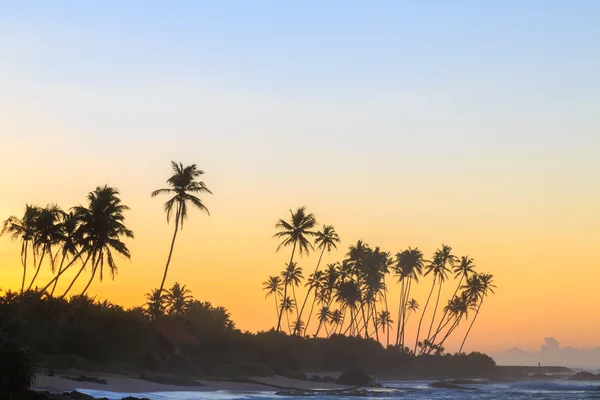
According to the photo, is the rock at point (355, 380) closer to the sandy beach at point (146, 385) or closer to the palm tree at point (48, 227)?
the sandy beach at point (146, 385)

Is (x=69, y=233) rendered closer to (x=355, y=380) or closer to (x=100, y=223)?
(x=100, y=223)

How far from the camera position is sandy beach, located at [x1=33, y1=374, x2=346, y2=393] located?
37188 mm

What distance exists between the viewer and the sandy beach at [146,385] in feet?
122

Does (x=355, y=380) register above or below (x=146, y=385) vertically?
above

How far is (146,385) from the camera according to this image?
47.5 meters

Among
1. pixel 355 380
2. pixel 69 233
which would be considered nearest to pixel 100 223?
pixel 69 233

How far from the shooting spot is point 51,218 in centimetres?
5697

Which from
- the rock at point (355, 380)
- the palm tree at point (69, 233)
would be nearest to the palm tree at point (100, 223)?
the palm tree at point (69, 233)

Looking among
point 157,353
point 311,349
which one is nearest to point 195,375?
Answer: point 157,353

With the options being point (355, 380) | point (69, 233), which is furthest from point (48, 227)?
point (355, 380)

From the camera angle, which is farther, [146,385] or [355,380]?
[355,380]

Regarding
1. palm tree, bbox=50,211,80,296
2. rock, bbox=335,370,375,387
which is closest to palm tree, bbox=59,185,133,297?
palm tree, bbox=50,211,80,296

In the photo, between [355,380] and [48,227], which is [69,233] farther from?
[355,380]

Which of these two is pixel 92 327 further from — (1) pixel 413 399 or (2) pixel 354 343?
(2) pixel 354 343
